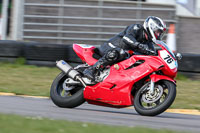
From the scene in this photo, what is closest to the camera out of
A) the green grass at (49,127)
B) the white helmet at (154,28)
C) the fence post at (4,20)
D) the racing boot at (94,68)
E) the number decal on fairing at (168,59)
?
the green grass at (49,127)

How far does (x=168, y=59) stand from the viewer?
656cm

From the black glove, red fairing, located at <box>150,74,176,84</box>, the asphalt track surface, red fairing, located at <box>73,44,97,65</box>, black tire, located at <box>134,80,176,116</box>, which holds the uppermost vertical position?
the black glove

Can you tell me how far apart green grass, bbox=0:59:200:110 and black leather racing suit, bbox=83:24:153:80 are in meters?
1.73

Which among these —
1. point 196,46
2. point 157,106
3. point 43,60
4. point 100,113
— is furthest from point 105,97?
point 196,46

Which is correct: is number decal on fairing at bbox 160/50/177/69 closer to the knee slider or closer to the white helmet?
the white helmet

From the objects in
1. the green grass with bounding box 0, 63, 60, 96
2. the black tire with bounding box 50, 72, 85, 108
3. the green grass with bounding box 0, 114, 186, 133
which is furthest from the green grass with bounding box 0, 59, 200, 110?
the green grass with bounding box 0, 114, 186, 133

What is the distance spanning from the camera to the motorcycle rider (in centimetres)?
675

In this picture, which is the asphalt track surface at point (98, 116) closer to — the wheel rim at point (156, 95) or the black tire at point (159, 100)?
the black tire at point (159, 100)

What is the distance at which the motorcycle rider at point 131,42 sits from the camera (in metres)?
6.75

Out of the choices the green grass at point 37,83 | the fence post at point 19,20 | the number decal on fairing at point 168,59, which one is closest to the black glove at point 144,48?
the number decal on fairing at point 168,59

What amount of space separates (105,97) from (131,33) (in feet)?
3.35

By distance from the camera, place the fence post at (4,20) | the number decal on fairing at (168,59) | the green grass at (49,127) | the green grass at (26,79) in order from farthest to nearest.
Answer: the fence post at (4,20) → the green grass at (26,79) → the number decal on fairing at (168,59) → the green grass at (49,127)

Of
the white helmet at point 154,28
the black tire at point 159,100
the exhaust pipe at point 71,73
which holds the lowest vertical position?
the black tire at point 159,100

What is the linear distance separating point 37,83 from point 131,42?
3.87m
